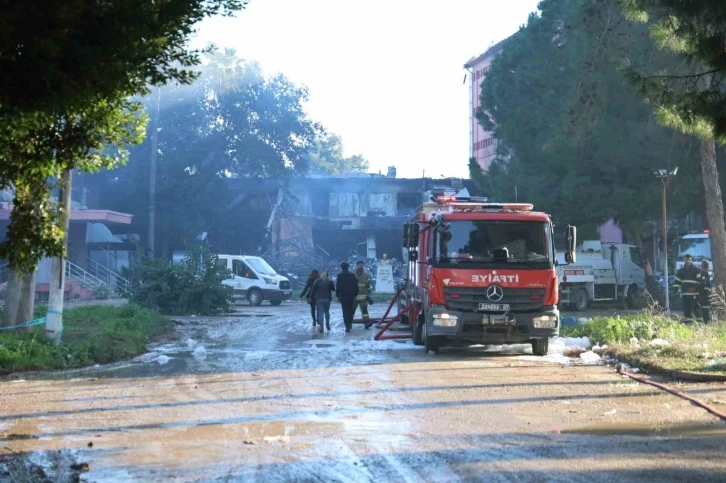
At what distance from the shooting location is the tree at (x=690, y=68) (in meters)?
11.9

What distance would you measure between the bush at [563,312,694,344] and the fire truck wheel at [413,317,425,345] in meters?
3.44

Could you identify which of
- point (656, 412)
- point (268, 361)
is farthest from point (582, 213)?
point (656, 412)

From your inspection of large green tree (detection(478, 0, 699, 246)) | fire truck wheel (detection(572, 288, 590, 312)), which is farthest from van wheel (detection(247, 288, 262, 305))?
fire truck wheel (detection(572, 288, 590, 312))

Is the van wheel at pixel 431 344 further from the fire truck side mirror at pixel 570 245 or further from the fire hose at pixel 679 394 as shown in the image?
the fire hose at pixel 679 394

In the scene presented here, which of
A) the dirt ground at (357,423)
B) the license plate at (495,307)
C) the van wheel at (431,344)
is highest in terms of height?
the license plate at (495,307)

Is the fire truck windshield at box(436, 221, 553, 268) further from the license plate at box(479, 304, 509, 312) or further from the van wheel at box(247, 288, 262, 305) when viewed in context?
the van wheel at box(247, 288, 262, 305)

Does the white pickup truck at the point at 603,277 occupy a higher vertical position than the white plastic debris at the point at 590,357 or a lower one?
higher

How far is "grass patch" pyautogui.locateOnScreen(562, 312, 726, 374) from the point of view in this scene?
14.4 m

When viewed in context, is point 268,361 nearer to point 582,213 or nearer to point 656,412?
point 656,412

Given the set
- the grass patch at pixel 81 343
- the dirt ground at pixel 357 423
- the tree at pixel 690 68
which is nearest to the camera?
the dirt ground at pixel 357 423

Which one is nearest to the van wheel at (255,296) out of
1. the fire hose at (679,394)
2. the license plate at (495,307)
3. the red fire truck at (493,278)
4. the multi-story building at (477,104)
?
the red fire truck at (493,278)

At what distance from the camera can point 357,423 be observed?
9.95 meters

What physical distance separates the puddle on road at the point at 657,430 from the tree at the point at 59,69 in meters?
5.76

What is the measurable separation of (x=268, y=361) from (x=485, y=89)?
2766cm
